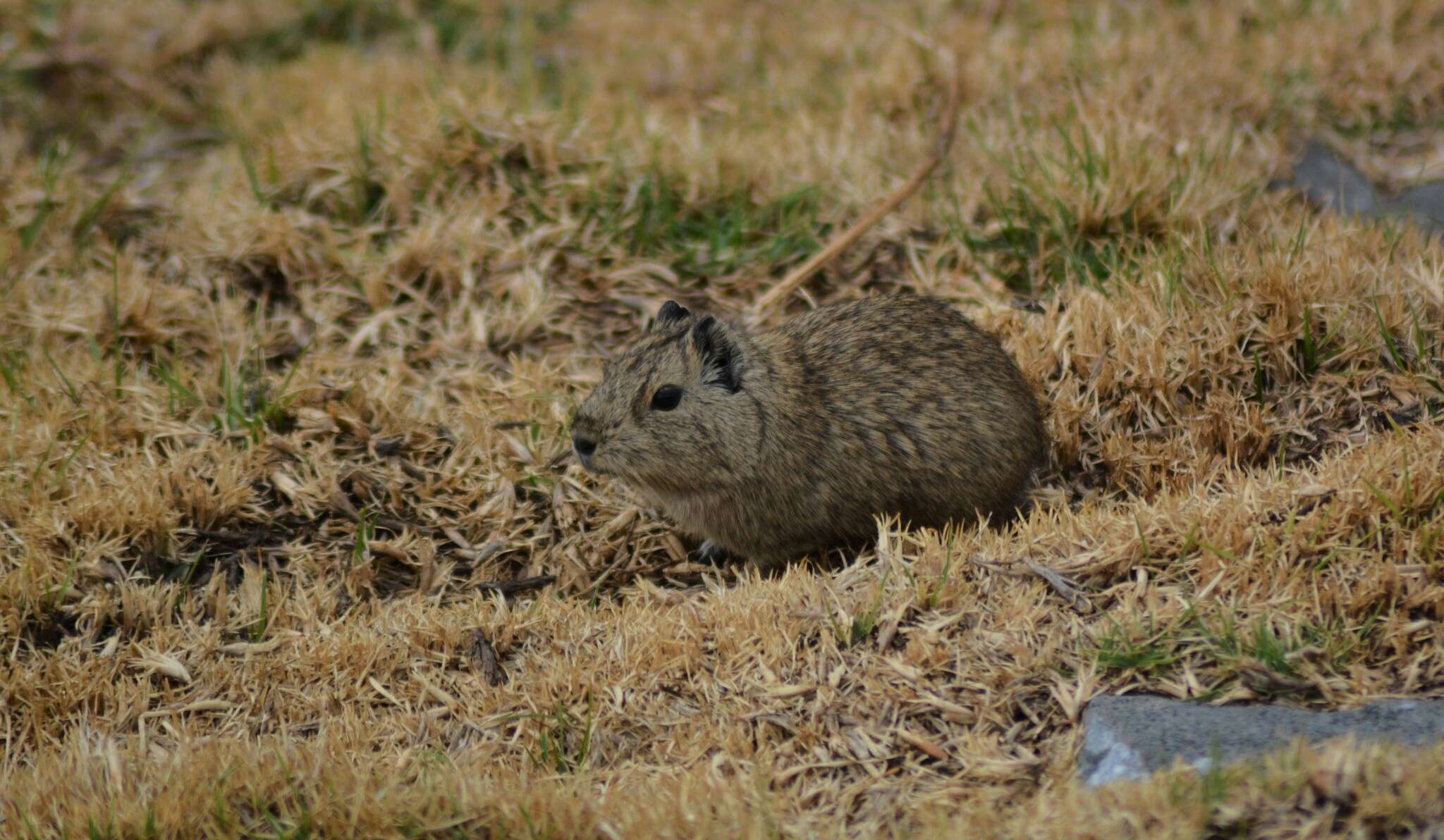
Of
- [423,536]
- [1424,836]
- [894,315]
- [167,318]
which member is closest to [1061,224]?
[894,315]

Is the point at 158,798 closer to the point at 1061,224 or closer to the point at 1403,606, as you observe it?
the point at 1403,606

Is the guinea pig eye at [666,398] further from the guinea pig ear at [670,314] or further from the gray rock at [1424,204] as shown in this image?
the gray rock at [1424,204]

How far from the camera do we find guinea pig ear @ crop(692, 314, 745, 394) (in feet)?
16.8

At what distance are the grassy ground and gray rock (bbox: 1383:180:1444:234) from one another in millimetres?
164

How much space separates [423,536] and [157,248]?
8.98 ft

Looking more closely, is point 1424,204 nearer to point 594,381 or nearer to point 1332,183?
point 1332,183

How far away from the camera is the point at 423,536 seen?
5.53 m

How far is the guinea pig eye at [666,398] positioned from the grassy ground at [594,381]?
68cm

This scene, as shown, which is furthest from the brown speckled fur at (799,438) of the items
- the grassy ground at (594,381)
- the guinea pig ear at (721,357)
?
the grassy ground at (594,381)

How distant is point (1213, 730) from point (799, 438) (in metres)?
2.16

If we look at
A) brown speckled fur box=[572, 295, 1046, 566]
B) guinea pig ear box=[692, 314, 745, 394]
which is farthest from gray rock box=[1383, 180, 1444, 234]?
guinea pig ear box=[692, 314, 745, 394]

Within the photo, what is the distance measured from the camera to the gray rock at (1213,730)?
3.33 m

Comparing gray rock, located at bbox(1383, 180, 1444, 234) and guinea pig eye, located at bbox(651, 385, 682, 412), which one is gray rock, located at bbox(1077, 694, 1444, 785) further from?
gray rock, located at bbox(1383, 180, 1444, 234)

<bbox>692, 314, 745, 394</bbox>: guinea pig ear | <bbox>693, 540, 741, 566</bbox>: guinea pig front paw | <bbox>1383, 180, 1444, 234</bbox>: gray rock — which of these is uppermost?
<bbox>1383, 180, 1444, 234</bbox>: gray rock
